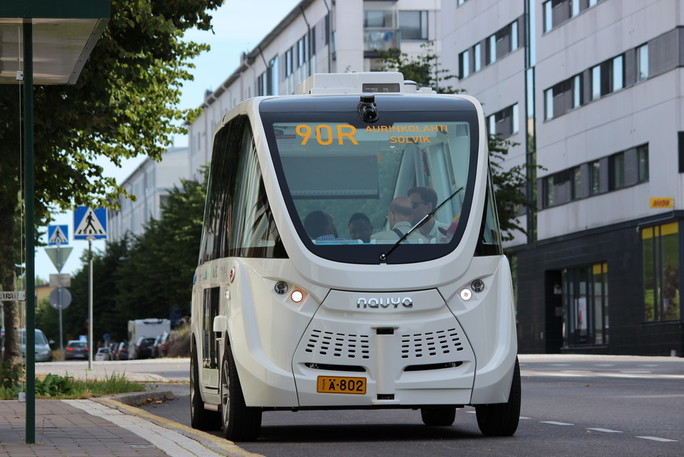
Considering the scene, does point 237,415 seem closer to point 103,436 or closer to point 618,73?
point 103,436

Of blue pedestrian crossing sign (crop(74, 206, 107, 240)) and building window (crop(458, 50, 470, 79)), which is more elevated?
building window (crop(458, 50, 470, 79))

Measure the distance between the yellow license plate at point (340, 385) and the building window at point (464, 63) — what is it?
57751mm

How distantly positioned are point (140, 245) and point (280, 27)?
14781mm

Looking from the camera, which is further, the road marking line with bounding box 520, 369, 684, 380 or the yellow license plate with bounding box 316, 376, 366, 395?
the road marking line with bounding box 520, 369, 684, 380

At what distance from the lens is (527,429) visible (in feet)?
46.5

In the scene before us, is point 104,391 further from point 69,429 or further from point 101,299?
point 101,299

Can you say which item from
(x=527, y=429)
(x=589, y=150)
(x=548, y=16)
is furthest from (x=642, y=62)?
(x=527, y=429)

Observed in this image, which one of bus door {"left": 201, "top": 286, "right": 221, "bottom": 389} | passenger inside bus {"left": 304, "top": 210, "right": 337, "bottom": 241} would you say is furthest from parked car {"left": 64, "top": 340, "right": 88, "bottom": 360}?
passenger inside bus {"left": 304, "top": 210, "right": 337, "bottom": 241}

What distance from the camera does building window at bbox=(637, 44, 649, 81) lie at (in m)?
49.6

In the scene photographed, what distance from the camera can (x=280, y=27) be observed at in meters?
89.8

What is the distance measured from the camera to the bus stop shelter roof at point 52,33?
11.1m

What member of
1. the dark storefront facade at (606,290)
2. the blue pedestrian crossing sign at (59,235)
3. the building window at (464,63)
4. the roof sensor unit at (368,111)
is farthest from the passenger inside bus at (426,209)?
the building window at (464,63)

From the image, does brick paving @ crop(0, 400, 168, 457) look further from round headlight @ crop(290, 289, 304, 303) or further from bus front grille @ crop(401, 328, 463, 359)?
bus front grille @ crop(401, 328, 463, 359)

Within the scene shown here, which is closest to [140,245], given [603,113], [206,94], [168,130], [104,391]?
[206,94]
